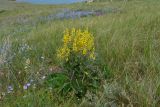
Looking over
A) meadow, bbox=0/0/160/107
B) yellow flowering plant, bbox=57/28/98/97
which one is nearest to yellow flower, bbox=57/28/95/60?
yellow flowering plant, bbox=57/28/98/97

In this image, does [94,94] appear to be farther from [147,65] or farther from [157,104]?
[147,65]

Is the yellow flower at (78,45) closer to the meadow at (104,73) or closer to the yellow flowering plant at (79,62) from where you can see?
the yellow flowering plant at (79,62)

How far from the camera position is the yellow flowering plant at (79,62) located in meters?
3.04

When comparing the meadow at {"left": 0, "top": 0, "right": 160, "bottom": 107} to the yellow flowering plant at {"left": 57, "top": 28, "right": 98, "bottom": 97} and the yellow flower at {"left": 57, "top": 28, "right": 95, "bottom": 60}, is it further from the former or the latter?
the yellow flower at {"left": 57, "top": 28, "right": 95, "bottom": 60}

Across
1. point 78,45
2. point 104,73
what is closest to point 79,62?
point 78,45

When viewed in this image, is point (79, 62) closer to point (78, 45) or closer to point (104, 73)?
point (78, 45)

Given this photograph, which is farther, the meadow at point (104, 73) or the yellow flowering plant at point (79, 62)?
the yellow flowering plant at point (79, 62)

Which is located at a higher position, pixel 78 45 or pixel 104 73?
pixel 78 45

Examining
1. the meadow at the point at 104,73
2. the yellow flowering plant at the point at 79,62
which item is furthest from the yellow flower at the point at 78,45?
the meadow at the point at 104,73

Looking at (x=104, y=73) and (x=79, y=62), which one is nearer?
(x=79, y=62)

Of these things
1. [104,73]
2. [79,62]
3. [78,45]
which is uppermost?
[78,45]

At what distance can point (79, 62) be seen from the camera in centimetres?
310

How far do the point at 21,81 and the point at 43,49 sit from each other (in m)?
0.98

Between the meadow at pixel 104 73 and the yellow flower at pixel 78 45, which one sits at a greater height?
→ the yellow flower at pixel 78 45
